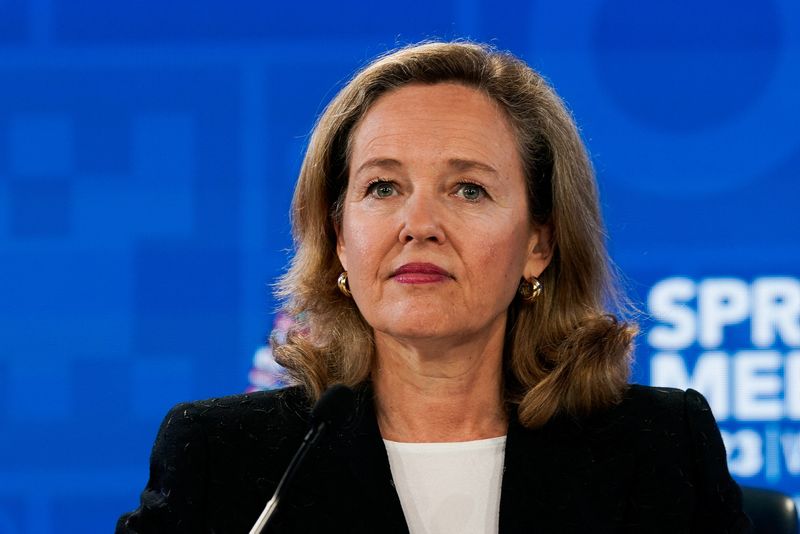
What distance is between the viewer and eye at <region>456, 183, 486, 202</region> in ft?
5.72

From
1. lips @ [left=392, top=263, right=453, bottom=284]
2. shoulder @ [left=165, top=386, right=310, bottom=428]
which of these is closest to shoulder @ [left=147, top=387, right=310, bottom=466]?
shoulder @ [left=165, top=386, right=310, bottom=428]

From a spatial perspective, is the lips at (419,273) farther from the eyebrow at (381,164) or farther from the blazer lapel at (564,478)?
the blazer lapel at (564,478)

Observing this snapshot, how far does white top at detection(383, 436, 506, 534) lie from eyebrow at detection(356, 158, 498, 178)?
44cm

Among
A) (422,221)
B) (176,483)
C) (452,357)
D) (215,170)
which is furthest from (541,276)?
(215,170)

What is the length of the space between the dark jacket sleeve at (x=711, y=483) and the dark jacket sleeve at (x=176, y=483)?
0.79 meters

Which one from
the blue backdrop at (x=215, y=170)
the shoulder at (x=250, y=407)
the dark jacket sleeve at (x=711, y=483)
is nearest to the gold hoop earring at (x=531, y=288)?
the dark jacket sleeve at (x=711, y=483)

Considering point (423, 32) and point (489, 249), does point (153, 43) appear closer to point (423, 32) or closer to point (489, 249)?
point (423, 32)

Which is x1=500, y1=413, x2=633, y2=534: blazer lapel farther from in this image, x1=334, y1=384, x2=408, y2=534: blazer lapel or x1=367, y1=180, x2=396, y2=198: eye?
x1=367, y1=180, x2=396, y2=198: eye

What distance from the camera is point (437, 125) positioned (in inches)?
69.4

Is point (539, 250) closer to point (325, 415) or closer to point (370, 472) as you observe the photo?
point (370, 472)

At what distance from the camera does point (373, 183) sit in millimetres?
1775

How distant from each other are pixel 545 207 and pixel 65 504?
79.3 inches

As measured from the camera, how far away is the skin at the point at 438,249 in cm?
168

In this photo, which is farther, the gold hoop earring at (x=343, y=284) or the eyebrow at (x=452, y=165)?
the gold hoop earring at (x=343, y=284)
